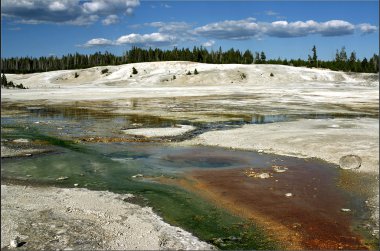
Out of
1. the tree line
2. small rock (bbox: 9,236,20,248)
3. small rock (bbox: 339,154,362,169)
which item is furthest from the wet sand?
the tree line

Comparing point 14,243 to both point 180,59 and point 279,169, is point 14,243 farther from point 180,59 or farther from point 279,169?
point 180,59

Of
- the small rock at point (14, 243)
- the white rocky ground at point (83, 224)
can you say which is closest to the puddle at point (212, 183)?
the white rocky ground at point (83, 224)

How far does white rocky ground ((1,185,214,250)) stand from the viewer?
26.2 feet

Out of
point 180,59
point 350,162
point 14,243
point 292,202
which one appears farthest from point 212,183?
point 180,59

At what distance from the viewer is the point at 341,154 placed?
52.9 feet

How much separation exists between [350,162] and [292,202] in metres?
4.58

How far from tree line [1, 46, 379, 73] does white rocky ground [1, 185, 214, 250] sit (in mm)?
93282

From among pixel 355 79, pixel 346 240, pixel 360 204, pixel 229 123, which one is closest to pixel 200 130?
pixel 229 123

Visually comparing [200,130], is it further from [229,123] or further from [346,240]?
[346,240]

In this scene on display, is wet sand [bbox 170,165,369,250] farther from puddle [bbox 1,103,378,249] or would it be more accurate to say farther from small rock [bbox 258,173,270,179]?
small rock [bbox 258,173,270,179]

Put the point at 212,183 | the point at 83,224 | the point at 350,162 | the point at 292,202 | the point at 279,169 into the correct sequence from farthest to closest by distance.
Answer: the point at 350,162, the point at 279,169, the point at 212,183, the point at 292,202, the point at 83,224

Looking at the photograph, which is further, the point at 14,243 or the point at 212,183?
the point at 212,183

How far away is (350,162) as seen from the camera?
1459 centimetres

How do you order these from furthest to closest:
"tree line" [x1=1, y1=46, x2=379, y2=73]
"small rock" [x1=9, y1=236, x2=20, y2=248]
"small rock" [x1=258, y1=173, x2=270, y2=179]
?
"tree line" [x1=1, y1=46, x2=379, y2=73], "small rock" [x1=258, y1=173, x2=270, y2=179], "small rock" [x1=9, y1=236, x2=20, y2=248]
